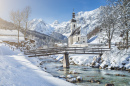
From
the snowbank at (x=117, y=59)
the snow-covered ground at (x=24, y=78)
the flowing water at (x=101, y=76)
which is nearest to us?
the snow-covered ground at (x=24, y=78)

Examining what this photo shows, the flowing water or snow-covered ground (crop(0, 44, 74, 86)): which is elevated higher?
snow-covered ground (crop(0, 44, 74, 86))

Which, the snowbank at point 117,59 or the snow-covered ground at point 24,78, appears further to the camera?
the snowbank at point 117,59

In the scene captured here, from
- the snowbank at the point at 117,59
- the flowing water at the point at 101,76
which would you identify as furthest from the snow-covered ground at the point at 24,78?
the snowbank at the point at 117,59

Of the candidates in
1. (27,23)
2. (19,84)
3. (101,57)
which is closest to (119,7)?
(101,57)

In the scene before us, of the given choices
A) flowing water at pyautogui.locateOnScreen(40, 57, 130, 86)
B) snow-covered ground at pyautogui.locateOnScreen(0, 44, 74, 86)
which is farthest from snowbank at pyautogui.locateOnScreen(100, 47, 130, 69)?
snow-covered ground at pyautogui.locateOnScreen(0, 44, 74, 86)

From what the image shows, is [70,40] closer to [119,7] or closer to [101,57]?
[101,57]

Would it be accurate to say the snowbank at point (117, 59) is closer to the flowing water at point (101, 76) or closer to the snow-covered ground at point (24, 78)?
the flowing water at point (101, 76)

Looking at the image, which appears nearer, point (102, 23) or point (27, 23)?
point (102, 23)

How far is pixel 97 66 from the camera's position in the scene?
23641 millimetres

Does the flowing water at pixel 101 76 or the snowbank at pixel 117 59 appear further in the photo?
the snowbank at pixel 117 59

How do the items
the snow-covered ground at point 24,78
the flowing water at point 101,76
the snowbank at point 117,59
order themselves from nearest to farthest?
the snow-covered ground at point 24,78, the flowing water at point 101,76, the snowbank at point 117,59

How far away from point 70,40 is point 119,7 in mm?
54857

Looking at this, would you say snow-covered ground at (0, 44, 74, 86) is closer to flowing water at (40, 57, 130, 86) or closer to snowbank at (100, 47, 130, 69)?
flowing water at (40, 57, 130, 86)

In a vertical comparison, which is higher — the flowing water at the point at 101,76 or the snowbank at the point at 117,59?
the snowbank at the point at 117,59
